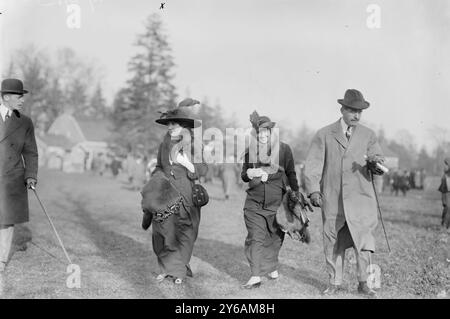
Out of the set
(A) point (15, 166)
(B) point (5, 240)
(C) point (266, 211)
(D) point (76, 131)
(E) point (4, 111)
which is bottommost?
(D) point (76, 131)

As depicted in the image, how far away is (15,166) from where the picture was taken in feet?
24.3

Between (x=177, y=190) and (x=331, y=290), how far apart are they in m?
2.25

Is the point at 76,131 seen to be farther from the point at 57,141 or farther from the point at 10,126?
the point at 10,126

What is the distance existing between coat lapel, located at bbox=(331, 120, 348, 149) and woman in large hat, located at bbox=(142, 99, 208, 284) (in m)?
1.76

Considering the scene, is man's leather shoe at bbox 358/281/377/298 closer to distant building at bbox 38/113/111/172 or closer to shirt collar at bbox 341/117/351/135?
shirt collar at bbox 341/117/351/135

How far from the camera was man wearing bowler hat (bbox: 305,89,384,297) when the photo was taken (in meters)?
6.37

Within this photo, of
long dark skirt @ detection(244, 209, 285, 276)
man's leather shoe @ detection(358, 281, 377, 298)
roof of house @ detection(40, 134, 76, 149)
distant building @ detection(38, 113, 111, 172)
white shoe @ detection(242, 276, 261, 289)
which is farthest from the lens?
distant building @ detection(38, 113, 111, 172)

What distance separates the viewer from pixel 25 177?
7449 millimetres

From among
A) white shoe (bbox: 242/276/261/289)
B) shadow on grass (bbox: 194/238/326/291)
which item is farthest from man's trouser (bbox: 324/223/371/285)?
white shoe (bbox: 242/276/261/289)

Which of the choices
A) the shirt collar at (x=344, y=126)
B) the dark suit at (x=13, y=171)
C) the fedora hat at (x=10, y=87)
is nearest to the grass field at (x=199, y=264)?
the dark suit at (x=13, y=171)

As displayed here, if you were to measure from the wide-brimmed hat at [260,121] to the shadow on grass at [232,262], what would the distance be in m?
1.96

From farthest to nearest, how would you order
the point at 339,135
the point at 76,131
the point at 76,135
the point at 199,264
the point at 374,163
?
1. the point at 76,135
2. the point at 76,131
3. the point at 199,264
4. the point at 339,135
5. the point at 374,163

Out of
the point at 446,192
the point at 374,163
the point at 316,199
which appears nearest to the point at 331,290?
the point at 316,199

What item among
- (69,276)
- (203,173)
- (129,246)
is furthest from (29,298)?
(129,246)
